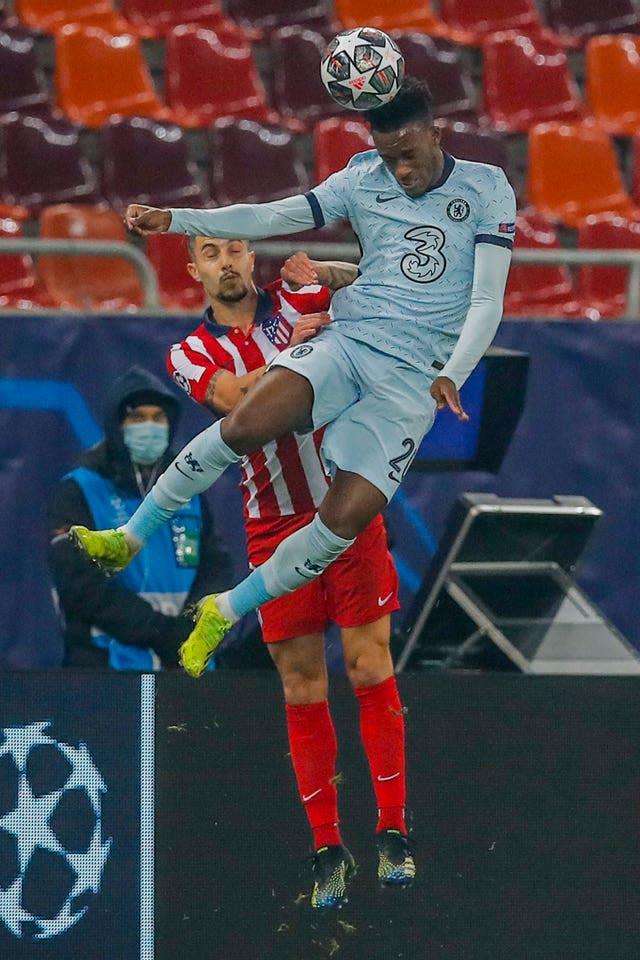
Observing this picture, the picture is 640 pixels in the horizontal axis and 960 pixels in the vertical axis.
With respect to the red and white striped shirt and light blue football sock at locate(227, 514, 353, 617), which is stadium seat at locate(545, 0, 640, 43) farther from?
light blue football sock at locate(227, 514, 353, 617)

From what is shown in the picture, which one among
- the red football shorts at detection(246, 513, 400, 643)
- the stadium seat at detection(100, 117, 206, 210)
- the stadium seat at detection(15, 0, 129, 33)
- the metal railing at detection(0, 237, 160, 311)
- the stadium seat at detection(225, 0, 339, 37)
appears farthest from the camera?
the stadium seat at detection(225, 0, 339, 37)

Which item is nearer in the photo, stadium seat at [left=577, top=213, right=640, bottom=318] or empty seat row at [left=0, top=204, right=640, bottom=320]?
empty seat row at [left=0, top=204, right=640, bottom=320]

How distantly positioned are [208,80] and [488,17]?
7.03 feet

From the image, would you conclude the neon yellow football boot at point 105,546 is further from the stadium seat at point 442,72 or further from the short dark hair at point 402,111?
the stadium seat at point 442,72

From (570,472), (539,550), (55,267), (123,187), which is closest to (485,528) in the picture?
(539,550)

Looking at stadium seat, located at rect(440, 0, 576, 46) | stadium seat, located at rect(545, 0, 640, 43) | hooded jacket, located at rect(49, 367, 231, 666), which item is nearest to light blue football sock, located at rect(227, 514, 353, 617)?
A: hooded jacket, located at rect(49, 367, 231, 666)

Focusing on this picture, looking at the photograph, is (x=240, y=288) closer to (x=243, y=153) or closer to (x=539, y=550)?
(x=539, y=550)

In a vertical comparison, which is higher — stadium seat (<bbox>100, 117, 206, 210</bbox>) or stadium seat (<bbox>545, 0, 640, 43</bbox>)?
stadium seat (<bbox>545, 0, 640, 43</bbox>)

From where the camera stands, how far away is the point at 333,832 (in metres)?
5.27

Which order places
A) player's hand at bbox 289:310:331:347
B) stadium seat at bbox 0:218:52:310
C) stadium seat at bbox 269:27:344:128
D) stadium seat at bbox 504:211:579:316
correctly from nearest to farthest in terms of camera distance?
player's hand at bbox 289:310:331:347, stadium seat at bbox 0:218:52:310, stadium seat at bbox 504:211:579:316, stadium seat at bbox 269:27:344:128

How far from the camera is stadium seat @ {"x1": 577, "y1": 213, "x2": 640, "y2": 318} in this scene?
9.24m

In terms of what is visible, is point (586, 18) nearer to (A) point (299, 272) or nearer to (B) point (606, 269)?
(B) point (606, 269)

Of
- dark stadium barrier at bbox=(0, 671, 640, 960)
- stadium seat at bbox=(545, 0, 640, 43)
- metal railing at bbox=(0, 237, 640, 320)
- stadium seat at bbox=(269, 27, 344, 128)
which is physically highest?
stadium seat at bbox=(545, 0, 640, 43)

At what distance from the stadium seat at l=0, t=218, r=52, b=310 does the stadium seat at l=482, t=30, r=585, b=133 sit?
350 cm
